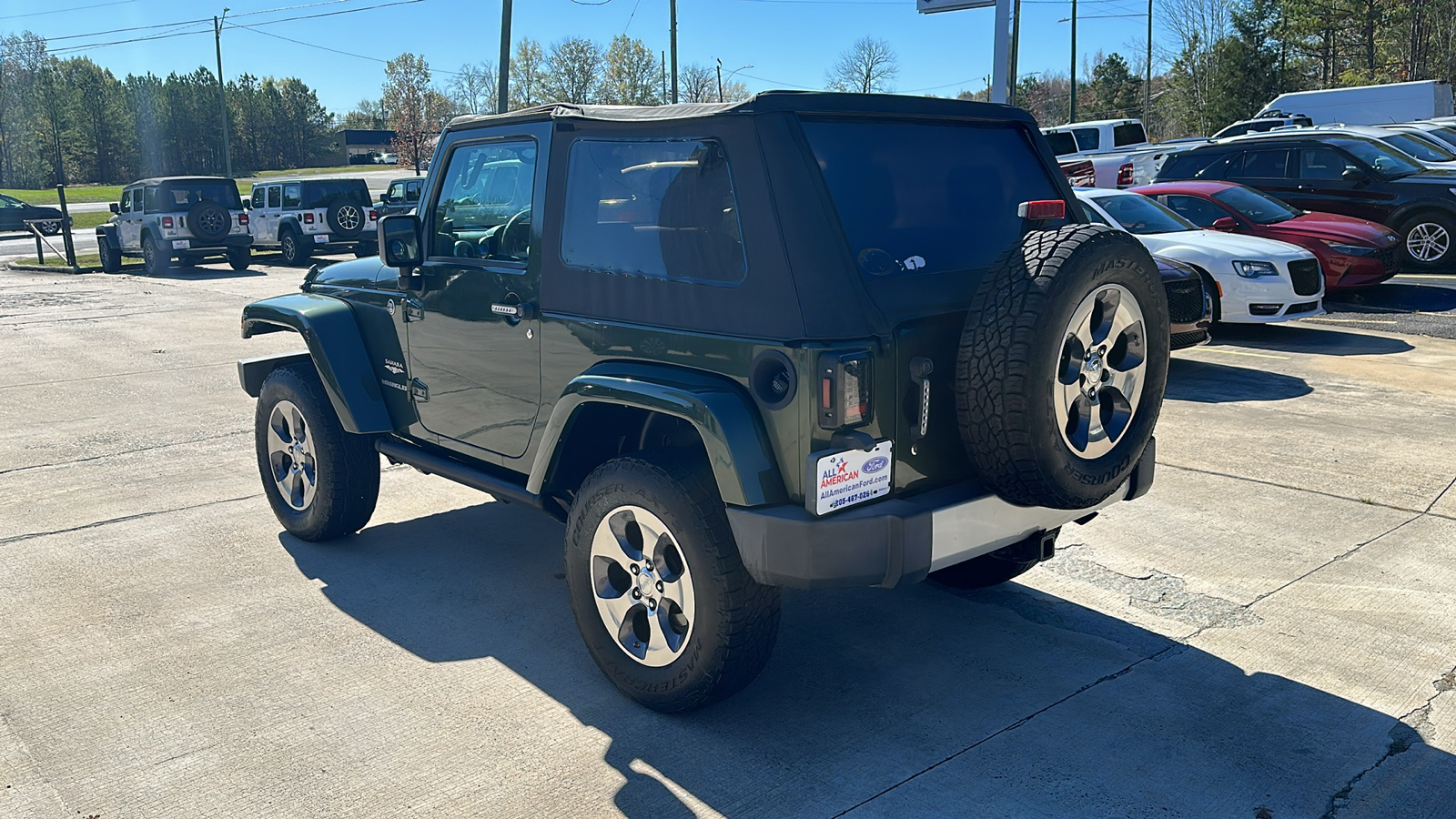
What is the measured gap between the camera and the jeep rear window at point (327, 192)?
22922 mm

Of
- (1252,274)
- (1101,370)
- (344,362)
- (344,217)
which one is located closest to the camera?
(1101,370)

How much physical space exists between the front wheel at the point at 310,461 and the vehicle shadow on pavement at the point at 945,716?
1.54ft

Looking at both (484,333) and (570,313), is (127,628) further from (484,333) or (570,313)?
(570,313)

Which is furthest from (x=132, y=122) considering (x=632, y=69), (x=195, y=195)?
(x=195, y=195)

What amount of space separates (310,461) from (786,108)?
3081 millimetres

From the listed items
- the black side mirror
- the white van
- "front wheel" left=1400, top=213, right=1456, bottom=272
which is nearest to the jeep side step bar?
the black side mirror

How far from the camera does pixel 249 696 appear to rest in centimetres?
390

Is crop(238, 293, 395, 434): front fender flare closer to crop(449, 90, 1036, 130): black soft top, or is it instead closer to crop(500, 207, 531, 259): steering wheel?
crop(500, 207, 531, 259): steering wheel

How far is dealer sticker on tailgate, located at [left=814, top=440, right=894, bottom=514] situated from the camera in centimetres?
318

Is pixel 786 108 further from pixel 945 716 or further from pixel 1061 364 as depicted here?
pixel 945 716

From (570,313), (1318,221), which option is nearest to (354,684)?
(570,313)

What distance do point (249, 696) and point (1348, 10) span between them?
44888mm

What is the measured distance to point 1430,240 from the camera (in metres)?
14.2

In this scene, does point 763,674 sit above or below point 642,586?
below
